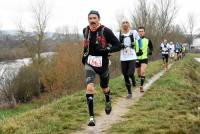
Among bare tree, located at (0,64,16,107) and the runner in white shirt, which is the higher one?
the runner in white shirt

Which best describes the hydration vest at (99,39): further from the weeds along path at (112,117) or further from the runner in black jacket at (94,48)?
the weeds along path at (112,117)

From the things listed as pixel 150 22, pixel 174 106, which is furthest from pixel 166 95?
pixel 150 22

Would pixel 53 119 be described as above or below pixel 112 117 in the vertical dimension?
above

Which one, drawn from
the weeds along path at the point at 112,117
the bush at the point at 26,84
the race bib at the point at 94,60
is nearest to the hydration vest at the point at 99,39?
the race bib at the point at 94,60

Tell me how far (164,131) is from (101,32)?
2148 millimetres

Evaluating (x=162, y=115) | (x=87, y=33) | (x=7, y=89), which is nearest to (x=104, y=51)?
(x=87, y=33)

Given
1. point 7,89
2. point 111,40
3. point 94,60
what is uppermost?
point 111,40

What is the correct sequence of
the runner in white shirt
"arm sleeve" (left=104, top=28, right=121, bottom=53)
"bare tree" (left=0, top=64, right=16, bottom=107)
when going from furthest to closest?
"bare tree" (left=0, top=64, right=16, bottom=107) < the runner in white shirt < "arm sleeve" (left=104, top=28, right=121, bottom=53)

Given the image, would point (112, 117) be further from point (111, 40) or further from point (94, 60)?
point (111, 40)

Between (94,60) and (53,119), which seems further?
(53,119)

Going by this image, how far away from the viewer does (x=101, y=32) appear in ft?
24.1

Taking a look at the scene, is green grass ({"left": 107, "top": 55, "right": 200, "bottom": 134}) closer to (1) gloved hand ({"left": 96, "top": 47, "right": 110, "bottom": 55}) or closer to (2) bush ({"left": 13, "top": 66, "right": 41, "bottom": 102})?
(1) gloved hand ({"left": 96, "top": 47, "right": 110, "bottom": 55})

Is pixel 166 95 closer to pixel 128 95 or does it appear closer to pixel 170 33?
pixel 128 95

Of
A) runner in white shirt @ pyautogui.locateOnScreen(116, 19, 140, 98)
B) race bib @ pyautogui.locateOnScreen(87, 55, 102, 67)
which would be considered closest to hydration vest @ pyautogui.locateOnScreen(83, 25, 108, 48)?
race bib @ pyautogui.locateOnScreen(87, 55, 102, 67)
